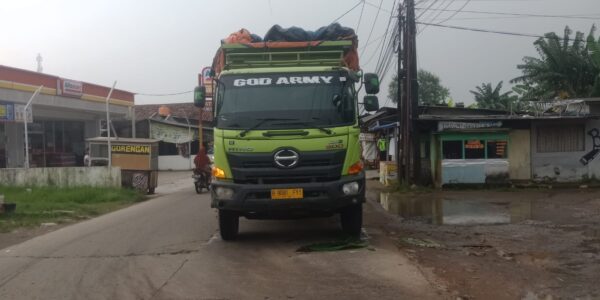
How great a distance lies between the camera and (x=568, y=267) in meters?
6.82

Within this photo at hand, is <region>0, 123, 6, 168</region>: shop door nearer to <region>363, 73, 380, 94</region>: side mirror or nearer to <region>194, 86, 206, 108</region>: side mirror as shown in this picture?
<region>194, 86, 206, 108</region>: side mirror

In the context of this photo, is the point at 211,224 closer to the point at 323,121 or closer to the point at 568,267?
the point at 323,121

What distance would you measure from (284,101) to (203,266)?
2.60 m

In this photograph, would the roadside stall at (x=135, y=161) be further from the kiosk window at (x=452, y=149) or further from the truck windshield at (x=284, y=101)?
the truck windshield at (x=284, y=101)

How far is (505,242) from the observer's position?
8.60 metres

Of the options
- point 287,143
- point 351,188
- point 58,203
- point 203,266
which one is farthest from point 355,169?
point 58,203

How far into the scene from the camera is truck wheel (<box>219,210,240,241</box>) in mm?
8484

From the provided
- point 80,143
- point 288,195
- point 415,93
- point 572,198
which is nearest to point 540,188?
point 572,198

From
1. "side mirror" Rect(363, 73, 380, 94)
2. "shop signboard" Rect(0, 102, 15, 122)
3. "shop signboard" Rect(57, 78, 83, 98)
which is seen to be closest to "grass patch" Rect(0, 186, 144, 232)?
"shop signboard" Rect(0, 102, 15, 122)

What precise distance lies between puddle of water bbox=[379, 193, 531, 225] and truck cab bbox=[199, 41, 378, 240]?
12.7 feet

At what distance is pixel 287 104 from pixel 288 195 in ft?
4.41

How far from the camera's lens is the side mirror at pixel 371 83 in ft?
28.3

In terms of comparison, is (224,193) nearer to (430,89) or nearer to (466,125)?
(466,125)

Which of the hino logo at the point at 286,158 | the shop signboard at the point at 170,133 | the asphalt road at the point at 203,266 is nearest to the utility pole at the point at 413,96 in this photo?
the asphalt road at the point at 203,266
